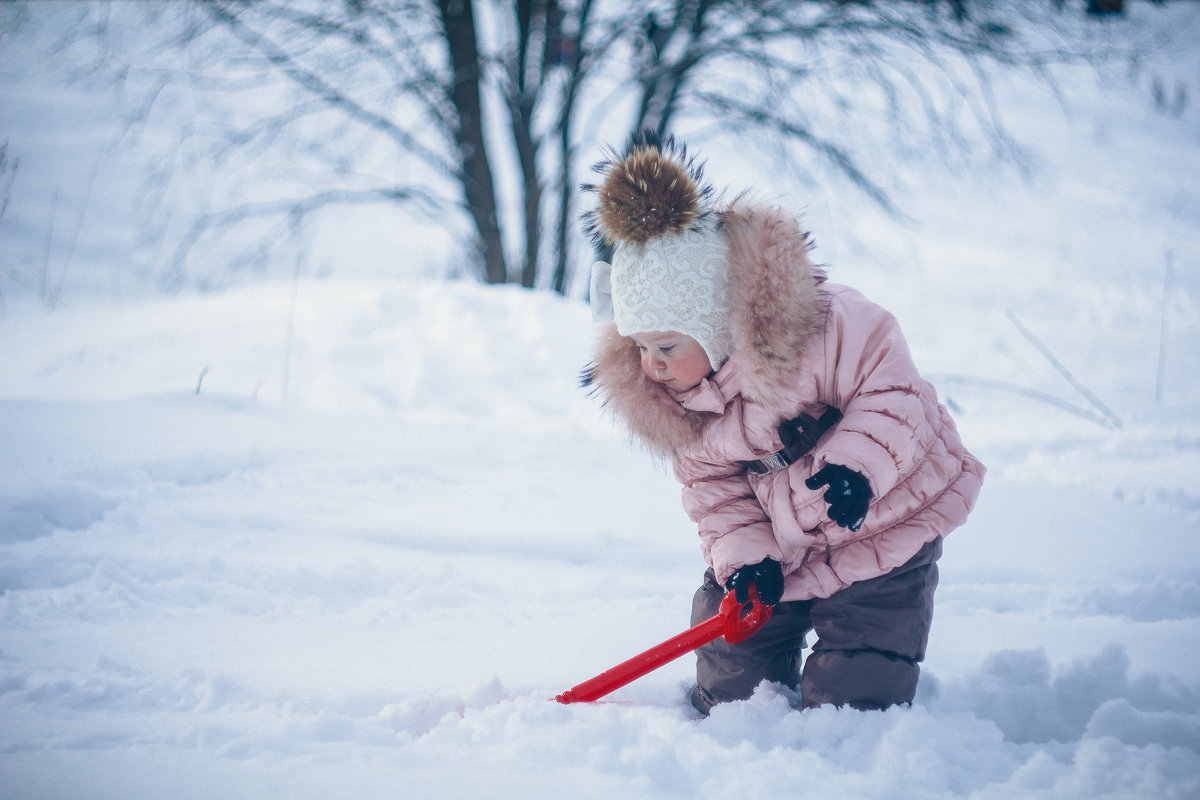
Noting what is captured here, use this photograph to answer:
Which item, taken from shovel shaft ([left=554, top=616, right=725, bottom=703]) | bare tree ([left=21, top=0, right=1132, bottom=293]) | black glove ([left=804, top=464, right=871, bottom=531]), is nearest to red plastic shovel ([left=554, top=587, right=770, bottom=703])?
shovel shaft ([left=554, top=616, right=725, bottom=703])

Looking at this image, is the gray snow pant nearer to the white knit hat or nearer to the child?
the child

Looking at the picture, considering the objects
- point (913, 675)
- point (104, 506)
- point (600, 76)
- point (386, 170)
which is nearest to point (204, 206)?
point (386, 170)

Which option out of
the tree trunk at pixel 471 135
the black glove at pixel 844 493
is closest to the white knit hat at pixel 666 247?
the black glove at pixel 844 493

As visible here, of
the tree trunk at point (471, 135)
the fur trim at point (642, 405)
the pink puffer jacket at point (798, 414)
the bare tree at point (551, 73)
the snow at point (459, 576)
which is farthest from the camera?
the tree trunk at point (471, 135)

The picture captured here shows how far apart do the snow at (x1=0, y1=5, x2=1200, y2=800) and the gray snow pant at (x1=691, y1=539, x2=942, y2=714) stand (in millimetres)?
73

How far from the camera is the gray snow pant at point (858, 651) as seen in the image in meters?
1.38

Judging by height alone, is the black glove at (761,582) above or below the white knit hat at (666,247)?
below

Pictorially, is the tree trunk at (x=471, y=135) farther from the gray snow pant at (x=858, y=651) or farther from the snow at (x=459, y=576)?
the gray snow pant at (x=858, y=651)

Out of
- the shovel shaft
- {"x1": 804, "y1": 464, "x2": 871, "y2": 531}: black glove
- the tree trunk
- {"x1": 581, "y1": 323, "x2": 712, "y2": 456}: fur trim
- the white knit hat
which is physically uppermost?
the tree trunk

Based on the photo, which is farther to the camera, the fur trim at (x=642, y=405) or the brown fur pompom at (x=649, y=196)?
the fur trim at (x=642, y=405)

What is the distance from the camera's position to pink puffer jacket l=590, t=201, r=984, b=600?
1.32m

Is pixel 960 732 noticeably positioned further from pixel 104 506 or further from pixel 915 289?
pixel 915 289

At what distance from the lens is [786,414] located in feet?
4.56

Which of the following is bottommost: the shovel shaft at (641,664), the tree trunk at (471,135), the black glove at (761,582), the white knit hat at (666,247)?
the shovel shaft at (641,664)
